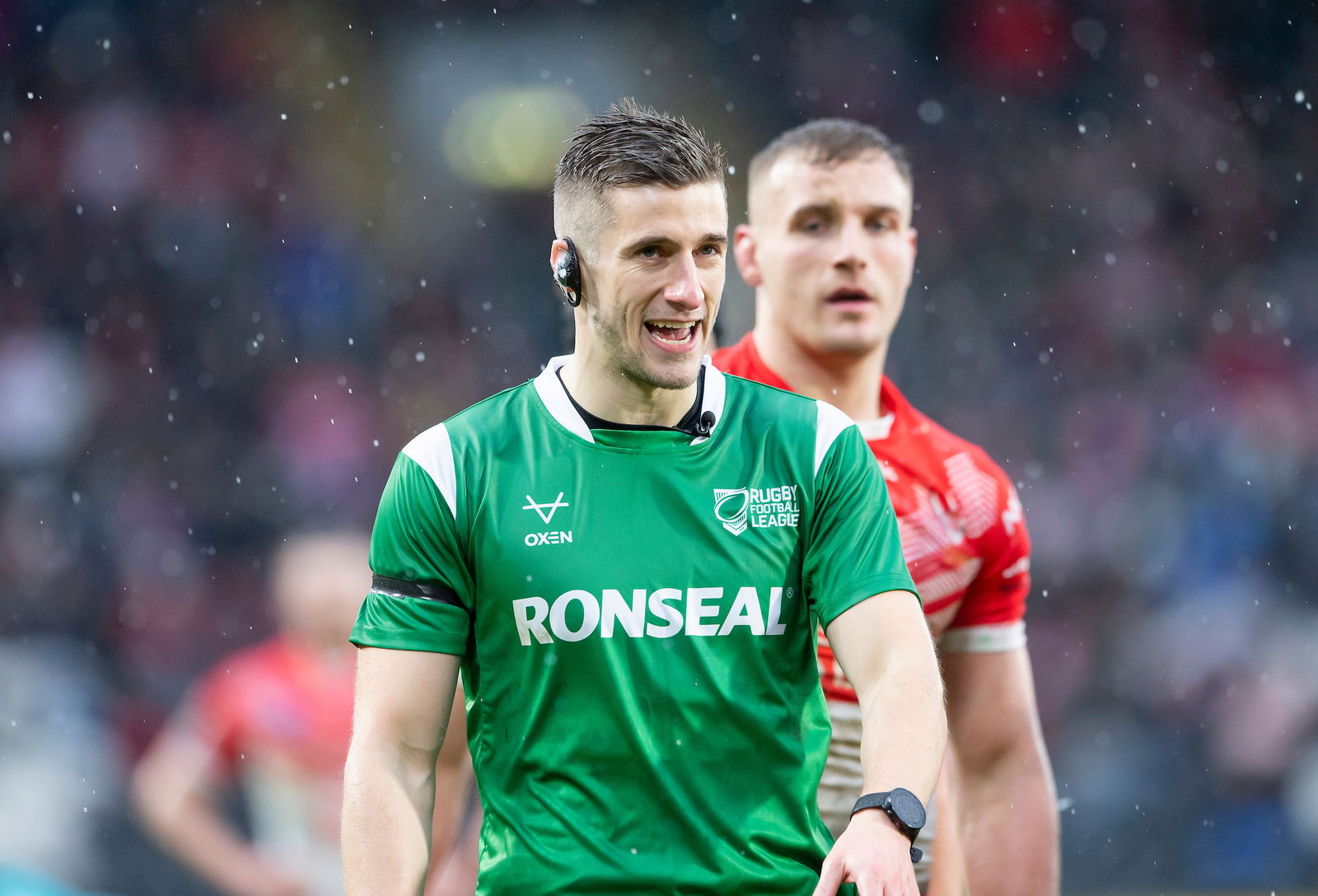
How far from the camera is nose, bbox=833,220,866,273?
441cm

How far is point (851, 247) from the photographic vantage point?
443 cm

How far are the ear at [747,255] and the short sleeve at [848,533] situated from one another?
178 cm

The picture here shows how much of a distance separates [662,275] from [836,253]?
5.63 ft

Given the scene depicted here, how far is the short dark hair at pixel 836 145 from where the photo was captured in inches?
178

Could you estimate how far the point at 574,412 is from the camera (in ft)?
9.75

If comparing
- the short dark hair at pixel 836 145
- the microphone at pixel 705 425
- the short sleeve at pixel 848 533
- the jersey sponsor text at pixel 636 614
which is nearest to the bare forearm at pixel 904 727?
the short sleeve at pixel 848 533

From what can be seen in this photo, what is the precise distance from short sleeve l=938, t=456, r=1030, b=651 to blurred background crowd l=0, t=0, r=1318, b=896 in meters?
5.37

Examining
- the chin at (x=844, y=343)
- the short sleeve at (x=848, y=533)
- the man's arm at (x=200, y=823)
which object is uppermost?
the chin at (x=844, y=343)

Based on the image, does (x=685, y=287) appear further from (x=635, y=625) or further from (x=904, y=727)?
(x=904, y=727)

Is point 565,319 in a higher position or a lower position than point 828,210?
higher

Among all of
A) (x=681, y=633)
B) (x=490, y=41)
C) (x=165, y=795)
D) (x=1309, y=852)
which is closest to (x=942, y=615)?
(x=681, y=633)

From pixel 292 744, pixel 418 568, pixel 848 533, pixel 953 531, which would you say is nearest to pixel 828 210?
pixel 953 531

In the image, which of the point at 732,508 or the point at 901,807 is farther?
the point at 732,508

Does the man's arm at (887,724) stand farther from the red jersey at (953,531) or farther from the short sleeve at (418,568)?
the red jersey at (953,531)
